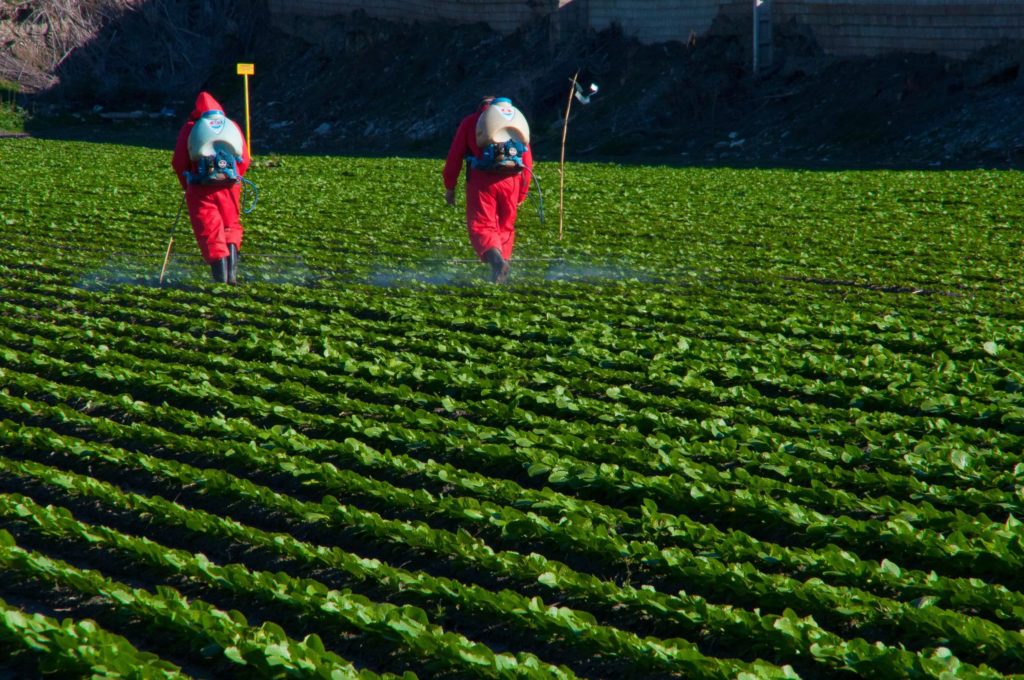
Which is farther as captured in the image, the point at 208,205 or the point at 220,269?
the point at 220,269

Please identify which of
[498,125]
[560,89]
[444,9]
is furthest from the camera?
[444,9]

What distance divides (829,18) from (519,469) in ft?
97.3

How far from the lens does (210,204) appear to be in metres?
12.7

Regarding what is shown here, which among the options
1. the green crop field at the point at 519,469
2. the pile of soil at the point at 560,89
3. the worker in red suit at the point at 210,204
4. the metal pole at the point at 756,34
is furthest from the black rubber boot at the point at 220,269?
the metal pole at the point at 756,34

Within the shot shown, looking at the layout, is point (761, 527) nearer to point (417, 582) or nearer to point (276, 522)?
point (417, 582)

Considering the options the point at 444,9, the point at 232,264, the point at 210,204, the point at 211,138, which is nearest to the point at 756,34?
the point at 444,9

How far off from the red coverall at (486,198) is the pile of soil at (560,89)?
1690 centimetres

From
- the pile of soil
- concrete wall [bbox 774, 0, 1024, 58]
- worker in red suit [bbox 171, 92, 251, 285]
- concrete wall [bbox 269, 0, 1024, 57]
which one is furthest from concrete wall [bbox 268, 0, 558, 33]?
worker in red suit [bbox 171, 92, 251, 285]

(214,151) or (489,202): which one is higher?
(214,151)

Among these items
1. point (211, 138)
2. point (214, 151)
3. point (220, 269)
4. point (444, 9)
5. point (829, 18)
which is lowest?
point (220, 269)

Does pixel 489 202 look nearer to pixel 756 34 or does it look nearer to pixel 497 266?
pixel 497 266

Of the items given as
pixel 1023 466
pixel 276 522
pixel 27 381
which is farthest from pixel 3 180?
pixel 1023 466

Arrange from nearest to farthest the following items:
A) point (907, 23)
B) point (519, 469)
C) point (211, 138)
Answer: point (519, 469) < point (211, 138) < point (907, 23)

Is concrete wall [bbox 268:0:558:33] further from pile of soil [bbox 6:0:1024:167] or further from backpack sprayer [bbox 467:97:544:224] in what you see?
backpack sprayer [bbox 467:97:544:224]
